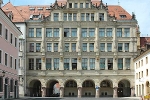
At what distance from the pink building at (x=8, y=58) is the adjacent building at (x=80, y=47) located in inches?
787

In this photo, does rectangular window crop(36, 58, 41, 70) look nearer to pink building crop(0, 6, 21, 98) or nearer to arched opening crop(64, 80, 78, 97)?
arched opening crop(64, 80, 78, 97)

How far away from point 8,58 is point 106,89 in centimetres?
3495

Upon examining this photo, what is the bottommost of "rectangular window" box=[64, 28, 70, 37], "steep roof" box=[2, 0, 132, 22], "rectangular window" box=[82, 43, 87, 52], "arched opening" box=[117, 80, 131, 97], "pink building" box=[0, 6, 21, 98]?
"arched opening" box=[117, 80, 131, 97]

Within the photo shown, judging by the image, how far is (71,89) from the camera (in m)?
74.8

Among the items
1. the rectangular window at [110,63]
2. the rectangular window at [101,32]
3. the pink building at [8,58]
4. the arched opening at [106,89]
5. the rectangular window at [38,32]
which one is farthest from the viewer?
the arched opening at [106,89]

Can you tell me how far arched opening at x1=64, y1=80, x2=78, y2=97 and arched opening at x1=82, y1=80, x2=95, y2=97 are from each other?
1.86 m

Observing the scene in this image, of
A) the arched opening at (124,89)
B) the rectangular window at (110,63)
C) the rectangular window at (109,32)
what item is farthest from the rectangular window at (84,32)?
the arched opening at (124,89)

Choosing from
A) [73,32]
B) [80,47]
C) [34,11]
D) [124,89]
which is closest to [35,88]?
[80,47]

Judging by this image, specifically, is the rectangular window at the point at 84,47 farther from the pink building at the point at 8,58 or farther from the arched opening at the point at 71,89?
the pink building at the point at 8,58

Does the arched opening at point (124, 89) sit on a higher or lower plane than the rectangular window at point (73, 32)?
lower

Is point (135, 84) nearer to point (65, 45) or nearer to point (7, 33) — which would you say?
point (65, 45)

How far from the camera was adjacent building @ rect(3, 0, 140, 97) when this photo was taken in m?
70.6

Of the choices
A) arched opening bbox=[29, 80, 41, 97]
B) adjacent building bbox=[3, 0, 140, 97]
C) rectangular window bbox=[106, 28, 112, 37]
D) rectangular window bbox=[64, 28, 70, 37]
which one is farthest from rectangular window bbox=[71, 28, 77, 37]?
arched opening bbox=[29, 80, 41, 97]

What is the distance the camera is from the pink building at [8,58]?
130ft
